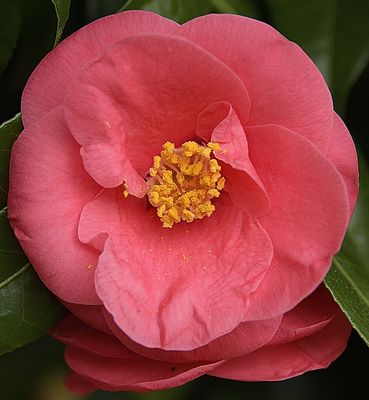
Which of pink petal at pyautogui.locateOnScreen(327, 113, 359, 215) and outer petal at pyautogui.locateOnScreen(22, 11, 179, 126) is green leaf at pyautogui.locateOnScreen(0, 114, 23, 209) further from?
pink petal at pyautogui.locateOnScreen(327, 113, 359, 215)

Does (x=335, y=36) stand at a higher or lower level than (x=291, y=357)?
higher

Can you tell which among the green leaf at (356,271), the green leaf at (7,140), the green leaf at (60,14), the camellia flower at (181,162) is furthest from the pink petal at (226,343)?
the green leaf at (60,14)

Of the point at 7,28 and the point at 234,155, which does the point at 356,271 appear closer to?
the point at 234,155

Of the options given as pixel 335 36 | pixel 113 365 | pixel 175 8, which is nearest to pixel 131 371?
pixel 113 365

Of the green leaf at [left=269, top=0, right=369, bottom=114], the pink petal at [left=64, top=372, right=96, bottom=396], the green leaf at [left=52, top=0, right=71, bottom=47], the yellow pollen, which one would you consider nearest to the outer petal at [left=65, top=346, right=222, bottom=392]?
the pink petal at [left=64, top=372, right=96, bottom=396]

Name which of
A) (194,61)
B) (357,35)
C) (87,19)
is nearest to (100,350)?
(194,61)

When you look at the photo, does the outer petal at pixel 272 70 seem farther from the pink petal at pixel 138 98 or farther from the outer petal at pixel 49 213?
the outer petal at pixel 49 213
